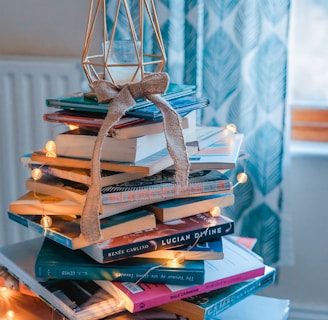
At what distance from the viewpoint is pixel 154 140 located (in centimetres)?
84

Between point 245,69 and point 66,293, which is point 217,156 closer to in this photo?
point 66,293

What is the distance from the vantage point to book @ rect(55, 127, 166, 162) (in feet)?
2.60

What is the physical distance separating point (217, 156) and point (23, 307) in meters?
0.39

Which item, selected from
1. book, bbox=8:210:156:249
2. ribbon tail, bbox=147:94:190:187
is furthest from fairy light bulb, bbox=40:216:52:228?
ribbon tail, bbox=147:94:190:187

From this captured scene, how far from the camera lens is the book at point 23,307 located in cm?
86

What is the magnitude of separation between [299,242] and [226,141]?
0.71 metres

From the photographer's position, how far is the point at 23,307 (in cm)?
89

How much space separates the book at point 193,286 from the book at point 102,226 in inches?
3.1

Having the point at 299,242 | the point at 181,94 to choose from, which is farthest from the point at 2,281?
the point at 299,242

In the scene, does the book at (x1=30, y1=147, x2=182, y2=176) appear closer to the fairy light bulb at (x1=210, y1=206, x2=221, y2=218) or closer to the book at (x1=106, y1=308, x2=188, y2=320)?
the fairy light bulb at (x1=210, y1=206, x2=221, y2=218)

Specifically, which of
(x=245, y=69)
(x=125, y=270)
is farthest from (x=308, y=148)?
(x=125, y=270)

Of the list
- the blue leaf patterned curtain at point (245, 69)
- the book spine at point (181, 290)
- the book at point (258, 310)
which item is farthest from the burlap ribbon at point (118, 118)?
the blue leaf patterned curtain at point (245, 69)

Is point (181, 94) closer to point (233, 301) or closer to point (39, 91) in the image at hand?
point (233, 301)

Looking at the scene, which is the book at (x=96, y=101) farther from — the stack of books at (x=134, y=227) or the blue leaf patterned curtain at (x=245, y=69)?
the blue leaf patterned curtain at (x=245, y=69)
